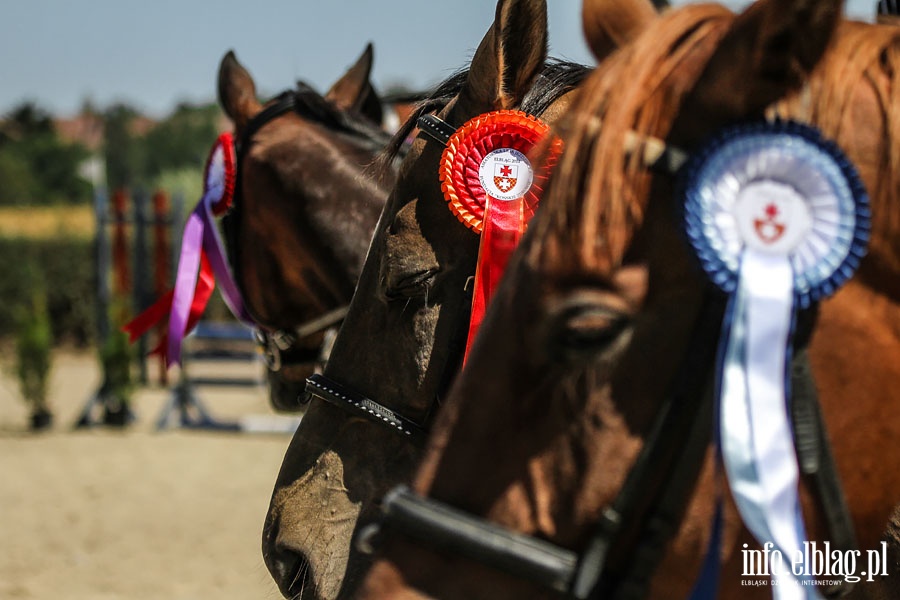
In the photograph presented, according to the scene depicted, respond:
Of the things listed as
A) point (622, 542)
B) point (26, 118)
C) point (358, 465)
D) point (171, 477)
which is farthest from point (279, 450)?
point (26, 118)

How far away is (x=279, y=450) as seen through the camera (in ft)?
30.5

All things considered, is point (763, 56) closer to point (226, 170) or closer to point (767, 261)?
point (767, 261)

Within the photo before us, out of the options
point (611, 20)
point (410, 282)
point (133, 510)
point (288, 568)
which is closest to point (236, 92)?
point (410, 282)

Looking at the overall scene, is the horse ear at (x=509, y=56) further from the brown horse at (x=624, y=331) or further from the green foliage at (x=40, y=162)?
the green foliage at (x=40, y=162)

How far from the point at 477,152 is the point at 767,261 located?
3.65 feet

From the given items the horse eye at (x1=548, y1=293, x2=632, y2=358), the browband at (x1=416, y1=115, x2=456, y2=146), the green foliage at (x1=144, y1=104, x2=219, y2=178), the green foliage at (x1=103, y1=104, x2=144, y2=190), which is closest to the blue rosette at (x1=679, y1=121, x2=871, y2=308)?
the horse eye at (x1=548, y1=293, x2=632, y2=358)

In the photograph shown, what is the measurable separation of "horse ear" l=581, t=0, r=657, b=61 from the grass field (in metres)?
19.5

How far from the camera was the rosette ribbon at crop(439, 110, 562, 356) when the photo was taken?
208cm

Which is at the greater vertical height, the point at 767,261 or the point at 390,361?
the point at 767,261

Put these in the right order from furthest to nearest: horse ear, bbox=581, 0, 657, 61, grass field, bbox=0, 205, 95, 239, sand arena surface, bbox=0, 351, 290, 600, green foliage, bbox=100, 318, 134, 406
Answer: grass field, bbox=0, 205, 95, 239 < green foliage, bbox=100, 318, 134, 406 < sand arena surface, bbox=0, 351, 290, 600 < horse ear, bbox=581, 0, 657, 61

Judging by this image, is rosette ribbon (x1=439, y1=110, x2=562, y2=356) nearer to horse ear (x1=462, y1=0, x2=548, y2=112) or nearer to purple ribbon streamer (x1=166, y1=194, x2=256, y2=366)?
horse ear (x1=462, y1=0, x2=548, y2=112)

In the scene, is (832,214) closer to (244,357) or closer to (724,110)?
(724,110)

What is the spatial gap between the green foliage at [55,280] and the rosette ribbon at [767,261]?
18486 mm

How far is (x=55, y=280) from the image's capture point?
1867 centimetres
